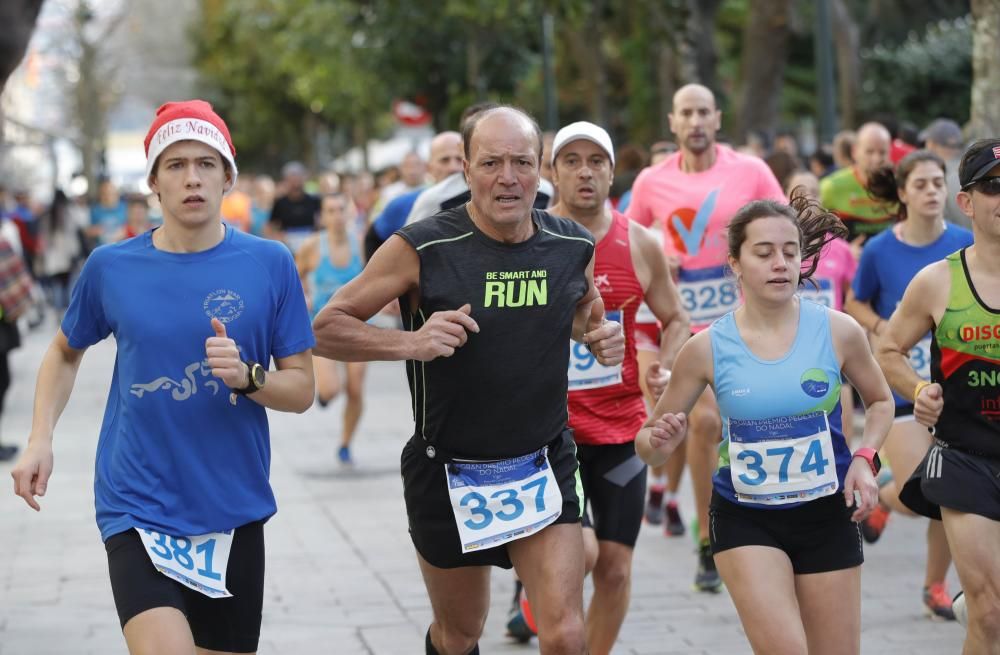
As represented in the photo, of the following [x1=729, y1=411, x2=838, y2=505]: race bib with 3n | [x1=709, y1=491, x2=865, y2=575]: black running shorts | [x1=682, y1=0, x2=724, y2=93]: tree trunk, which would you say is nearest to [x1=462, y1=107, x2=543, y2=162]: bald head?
[x1=729, y1=411, x2=838, y2=505]: race bib with 3n

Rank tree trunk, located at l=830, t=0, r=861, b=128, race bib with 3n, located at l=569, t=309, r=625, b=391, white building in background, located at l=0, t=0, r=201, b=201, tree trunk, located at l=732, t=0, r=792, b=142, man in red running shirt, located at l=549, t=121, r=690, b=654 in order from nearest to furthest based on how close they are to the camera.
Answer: man in red running shirt, located at l=549, t=121, r=690, b=654 → race bib with 3n, located at l=569, t=309, r=625, b=391 → tree trunk, located at l=732, t=0, r=792, b=142 → tree trunk, located at l=830, t=0, r=861, b=128 → white building in background, located at l=0, t=0, r=201, b=201

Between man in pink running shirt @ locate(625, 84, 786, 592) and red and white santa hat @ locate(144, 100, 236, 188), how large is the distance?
13.5 ft

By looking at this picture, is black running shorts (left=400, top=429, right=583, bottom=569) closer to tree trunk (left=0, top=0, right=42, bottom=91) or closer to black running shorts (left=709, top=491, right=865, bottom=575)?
black running shorts (left=709, top=491, right=865, bottom=575)

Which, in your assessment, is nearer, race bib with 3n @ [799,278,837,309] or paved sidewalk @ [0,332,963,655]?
paved sidewalk @ [0,332,963,655]

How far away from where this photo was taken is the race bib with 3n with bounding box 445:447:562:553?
5.14 metres

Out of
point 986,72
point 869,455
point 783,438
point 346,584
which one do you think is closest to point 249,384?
point 783,438

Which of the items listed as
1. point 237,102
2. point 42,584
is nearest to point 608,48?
point 237,102

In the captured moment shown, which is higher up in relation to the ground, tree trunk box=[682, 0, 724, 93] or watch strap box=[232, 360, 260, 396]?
tree trunk box=[682, 0, 724, 93]

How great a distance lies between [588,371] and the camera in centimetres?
671

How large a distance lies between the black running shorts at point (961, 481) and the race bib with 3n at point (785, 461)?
618 millimetres

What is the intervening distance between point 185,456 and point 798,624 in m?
1.81

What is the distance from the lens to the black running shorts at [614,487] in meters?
6.59

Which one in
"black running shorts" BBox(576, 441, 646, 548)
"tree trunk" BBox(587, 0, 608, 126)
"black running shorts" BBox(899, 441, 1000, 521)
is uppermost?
"tree trunk" BBox(587, 0, 608, 126)

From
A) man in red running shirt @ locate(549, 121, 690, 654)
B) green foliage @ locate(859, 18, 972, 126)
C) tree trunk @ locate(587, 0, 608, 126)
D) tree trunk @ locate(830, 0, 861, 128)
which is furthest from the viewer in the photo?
tree trunk @ locate(587, 0, 608, 126)
